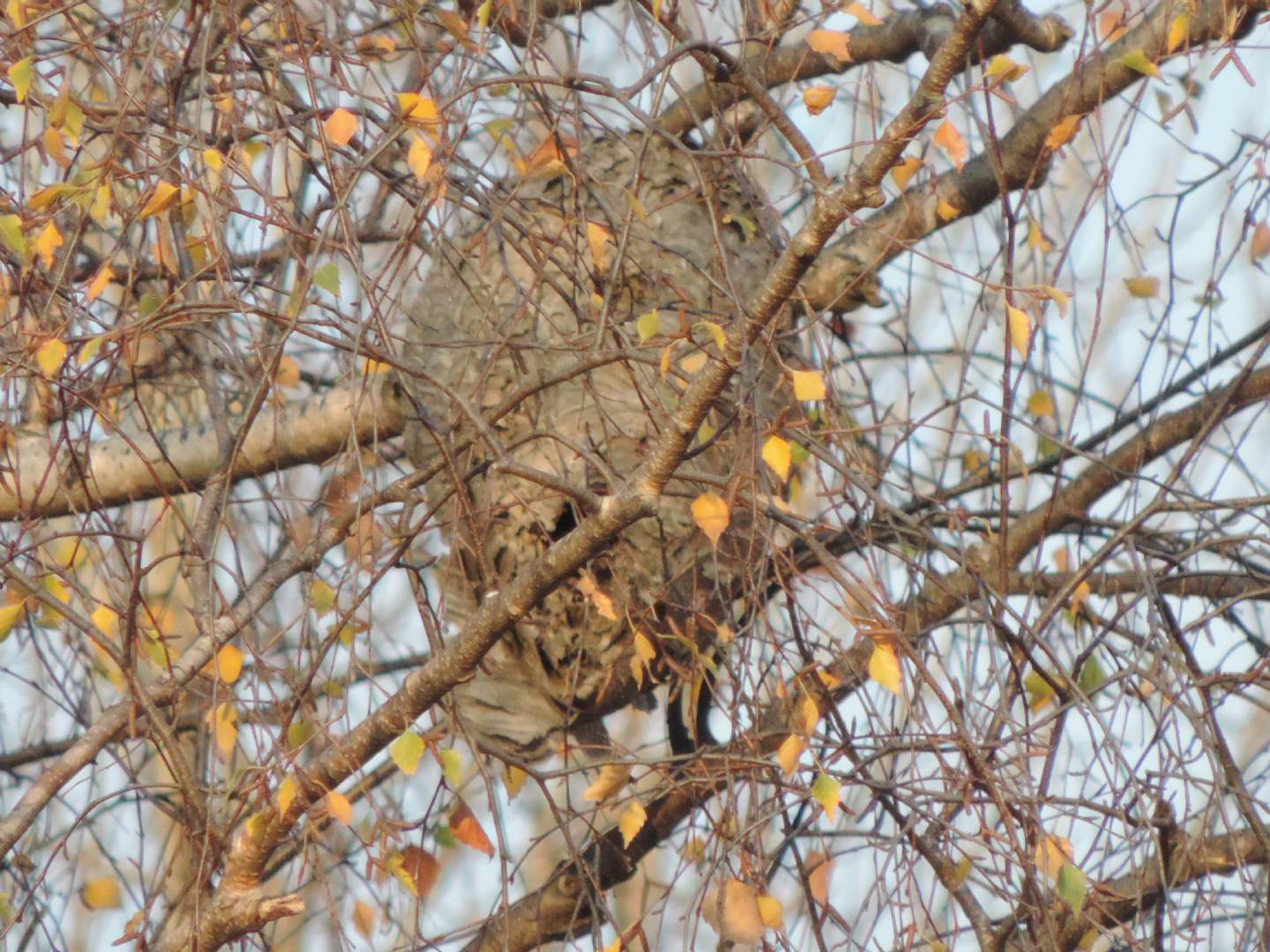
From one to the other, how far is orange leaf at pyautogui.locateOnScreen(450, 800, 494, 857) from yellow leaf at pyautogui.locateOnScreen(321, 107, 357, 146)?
39.7 inches

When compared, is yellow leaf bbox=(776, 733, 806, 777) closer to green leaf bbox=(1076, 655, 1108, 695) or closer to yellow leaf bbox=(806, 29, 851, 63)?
green leaf bbox=(1076, 655, 1108, 695)

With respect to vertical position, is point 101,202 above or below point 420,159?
above

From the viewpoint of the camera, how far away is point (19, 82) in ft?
6.85

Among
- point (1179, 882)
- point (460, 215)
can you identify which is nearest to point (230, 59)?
point (460, 215)

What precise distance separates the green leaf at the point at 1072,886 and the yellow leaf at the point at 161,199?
151 centimetres

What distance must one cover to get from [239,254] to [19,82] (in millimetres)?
1345

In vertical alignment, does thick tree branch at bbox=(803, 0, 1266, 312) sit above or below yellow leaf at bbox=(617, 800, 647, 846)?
above

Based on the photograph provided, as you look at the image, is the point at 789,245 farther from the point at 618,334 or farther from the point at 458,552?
the point at 458,552

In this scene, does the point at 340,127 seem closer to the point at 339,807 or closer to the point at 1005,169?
the point at 339,807

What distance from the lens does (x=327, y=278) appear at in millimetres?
1972

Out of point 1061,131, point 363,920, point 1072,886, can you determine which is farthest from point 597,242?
point 363,920

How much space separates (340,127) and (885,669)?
1.08 m

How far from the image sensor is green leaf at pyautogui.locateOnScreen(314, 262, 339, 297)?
196 centimetres

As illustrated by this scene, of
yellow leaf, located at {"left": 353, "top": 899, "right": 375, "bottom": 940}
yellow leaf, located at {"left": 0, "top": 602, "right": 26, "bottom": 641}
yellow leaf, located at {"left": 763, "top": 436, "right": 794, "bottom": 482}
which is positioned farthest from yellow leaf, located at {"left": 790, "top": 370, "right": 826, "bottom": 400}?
yellow leaf, located at {"left": 353, "top": 899, "right": 375, "bottom": 940}
